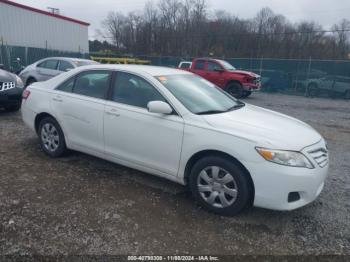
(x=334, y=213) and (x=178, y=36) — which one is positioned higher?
(x=178, y=36)

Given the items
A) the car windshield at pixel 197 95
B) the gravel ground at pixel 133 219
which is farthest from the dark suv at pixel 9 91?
the car windshield at pixel 197 95

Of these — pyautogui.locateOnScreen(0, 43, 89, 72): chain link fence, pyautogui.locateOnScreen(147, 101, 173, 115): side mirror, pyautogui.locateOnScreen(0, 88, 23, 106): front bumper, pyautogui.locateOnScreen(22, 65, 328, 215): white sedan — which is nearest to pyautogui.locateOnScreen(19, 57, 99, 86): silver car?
pyautogui.locateOnScreen(0, 88, 23, 106): front bumper

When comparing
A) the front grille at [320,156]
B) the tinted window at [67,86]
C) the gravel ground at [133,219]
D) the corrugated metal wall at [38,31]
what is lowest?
the gravel ground at [133,219]

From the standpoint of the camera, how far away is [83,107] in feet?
13.8

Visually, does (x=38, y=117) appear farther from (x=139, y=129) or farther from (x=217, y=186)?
(x=217, y=186)

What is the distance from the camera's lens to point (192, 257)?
2646 millimetres

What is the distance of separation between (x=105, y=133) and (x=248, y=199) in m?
2.04

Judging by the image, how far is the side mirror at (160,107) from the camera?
3429mm

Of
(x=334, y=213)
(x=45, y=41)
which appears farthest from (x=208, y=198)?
(x=45, y=41)

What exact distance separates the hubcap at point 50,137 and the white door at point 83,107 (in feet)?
0.89

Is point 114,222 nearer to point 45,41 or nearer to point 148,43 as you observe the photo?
point 45,41

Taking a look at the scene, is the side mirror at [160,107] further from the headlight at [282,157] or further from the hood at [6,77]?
the hood at [6,77]

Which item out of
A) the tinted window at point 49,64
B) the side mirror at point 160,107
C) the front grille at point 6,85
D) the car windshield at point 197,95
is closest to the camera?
the side mirror at point 160,107

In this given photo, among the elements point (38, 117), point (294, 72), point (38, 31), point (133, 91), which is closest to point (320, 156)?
point (133, 91)
